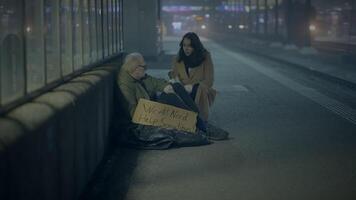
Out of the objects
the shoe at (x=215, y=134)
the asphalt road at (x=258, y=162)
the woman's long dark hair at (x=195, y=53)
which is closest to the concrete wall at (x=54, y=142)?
the asphalt road at (x=258, y=162)

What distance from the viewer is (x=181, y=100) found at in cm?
947

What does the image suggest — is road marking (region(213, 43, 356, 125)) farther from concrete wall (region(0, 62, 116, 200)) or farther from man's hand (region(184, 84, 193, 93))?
concrete wall (region(0, 62, 116, 200))

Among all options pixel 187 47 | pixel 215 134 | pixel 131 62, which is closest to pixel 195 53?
pixel 187 47

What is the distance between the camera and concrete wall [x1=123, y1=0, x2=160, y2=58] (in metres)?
28.0

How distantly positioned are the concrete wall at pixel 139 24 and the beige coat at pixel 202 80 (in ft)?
58.6

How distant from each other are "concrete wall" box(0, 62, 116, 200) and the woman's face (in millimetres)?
2553

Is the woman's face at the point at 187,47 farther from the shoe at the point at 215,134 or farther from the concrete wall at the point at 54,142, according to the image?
the concrete wall at the point at 54,142

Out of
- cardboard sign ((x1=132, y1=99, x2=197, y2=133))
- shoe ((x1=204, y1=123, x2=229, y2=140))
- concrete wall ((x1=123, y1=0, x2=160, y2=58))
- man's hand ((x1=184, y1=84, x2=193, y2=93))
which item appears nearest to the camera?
cardboard sign ((x1=132, y1=99, x2=197, y2=133))

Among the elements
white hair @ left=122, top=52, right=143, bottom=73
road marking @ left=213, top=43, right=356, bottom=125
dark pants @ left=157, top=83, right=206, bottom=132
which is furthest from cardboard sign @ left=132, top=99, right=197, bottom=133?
road marking @ left=213, top=43, right=356, bottom=125

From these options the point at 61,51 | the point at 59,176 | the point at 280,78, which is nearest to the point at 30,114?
the point at 59,176

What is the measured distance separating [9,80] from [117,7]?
9.13m

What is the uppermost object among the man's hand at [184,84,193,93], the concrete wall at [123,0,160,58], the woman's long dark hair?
the concrete wall at [123,0,160,58]

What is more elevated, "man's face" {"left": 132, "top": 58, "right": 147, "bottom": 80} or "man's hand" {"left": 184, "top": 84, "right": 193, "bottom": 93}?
"man's face" {"left": 132, "top": 58, "right": 147, "bottom": 80}

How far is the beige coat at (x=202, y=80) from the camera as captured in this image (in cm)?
1005
